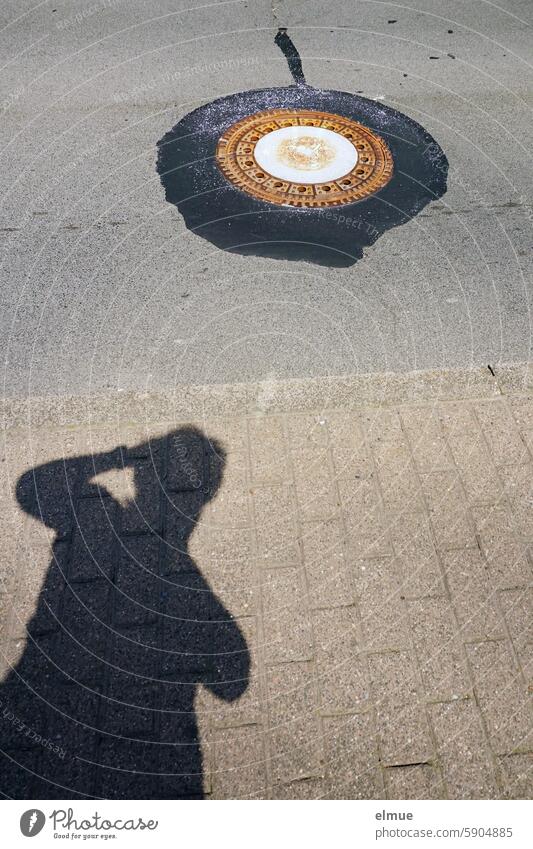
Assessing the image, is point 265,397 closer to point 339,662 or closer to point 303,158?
point 339,662

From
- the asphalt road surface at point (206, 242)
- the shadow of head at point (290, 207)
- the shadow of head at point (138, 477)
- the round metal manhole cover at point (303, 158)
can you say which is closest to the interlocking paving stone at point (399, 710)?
the shadow of head at point (138, 477)

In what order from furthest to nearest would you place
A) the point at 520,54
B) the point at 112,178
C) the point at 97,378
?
the point at 520,54 < the point at 112,178 < the point at 97,378

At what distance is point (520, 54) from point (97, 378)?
6739mm

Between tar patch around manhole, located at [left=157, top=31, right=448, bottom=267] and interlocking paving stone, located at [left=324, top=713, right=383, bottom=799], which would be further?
tar patch around manhole, located at [left=157, top=31, right=448, bottom=267]

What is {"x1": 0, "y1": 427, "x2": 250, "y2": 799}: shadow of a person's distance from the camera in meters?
2.89

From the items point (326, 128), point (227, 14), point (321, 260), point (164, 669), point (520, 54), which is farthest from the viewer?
point (227, 14)

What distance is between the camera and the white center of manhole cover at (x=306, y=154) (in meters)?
6.04

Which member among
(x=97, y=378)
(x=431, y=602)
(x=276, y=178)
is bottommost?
(x=431, y=602)

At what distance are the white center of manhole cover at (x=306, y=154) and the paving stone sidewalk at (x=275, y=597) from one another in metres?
2.72

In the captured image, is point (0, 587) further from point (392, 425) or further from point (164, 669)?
point (392, 425)

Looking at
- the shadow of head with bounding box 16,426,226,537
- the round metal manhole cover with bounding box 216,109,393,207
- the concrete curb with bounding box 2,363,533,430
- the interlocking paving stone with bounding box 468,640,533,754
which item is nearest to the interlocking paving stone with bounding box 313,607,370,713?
the interlocking paving stone with bounding box 468,640,533,754

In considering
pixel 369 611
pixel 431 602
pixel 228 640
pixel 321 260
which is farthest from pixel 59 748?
pixel 321 260

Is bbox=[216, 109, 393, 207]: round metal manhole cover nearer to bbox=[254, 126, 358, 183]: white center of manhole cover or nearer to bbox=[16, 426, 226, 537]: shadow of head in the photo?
bbox=[254, 126, 358, 183]: white center of manhole cover

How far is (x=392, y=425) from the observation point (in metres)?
4.10
